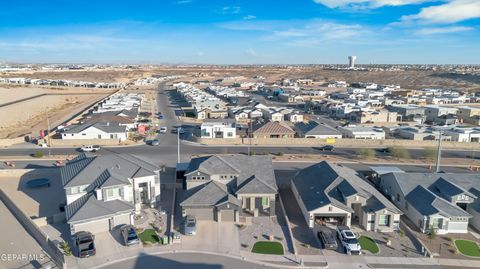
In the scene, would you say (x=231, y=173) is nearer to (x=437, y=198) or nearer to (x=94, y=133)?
(x=437, y=198)

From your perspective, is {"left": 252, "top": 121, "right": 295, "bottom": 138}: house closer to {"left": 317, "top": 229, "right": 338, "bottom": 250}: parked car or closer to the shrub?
the shrub

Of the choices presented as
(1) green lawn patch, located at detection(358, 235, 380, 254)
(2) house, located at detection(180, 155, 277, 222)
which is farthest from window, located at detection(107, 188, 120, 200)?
(1) green lawn patch, located at detection(358, 235, 380, 254)

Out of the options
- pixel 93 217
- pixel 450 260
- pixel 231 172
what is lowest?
pixel 450 260

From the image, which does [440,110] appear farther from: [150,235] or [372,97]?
[150,235]

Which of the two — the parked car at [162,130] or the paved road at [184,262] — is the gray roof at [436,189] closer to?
the paved road at [184,262]

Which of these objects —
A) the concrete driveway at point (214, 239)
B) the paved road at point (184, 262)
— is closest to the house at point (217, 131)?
the concrete driveway at point (214, 239)

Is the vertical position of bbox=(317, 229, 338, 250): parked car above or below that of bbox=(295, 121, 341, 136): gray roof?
below

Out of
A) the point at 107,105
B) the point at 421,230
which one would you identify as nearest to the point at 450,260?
the point at 421,230
